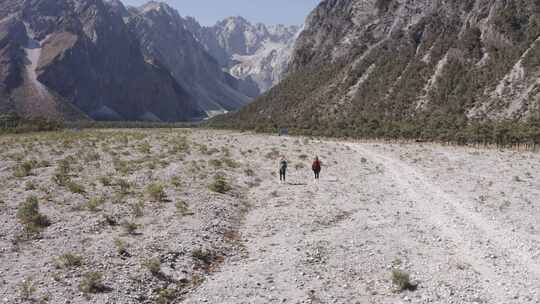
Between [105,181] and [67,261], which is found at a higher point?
[105,181]

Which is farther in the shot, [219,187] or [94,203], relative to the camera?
[219,187]

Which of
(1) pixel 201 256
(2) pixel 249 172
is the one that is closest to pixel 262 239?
(1) pixel 201 256

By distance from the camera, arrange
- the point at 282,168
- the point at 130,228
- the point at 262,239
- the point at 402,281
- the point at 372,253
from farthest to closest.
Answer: the point at 282,168 < the point at 262,239 < the point at 130,228 < the point at 372,253 < the point at 402,281

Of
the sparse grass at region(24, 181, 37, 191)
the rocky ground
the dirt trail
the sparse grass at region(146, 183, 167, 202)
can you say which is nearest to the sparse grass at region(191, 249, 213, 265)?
the rocky ground

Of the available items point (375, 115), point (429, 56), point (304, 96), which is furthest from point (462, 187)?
point (304, 96)

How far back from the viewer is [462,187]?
106 feet

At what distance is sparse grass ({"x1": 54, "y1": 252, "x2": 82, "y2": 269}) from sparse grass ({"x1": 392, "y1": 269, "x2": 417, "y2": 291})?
431 inches

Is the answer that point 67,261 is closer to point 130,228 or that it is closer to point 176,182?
point 130,228

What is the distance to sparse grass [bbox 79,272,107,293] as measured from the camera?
45.8 ft

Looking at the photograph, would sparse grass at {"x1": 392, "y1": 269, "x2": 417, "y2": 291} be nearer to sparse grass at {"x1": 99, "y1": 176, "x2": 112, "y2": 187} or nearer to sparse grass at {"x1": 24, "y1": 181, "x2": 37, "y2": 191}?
sparse grass at {"x1": 99, "y1": 176, "x2": 112, "y2": 187}

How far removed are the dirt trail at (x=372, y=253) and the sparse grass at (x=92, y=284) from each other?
2826 mm

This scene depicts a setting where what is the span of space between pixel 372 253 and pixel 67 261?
457 inches

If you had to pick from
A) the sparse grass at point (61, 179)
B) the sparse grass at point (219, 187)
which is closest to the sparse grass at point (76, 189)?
the sparse grass at point (61, 179)

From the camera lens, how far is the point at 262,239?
20.8 metres
